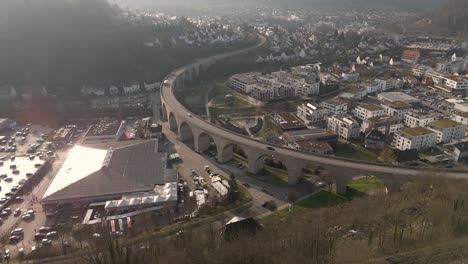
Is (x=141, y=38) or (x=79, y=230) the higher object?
(x=141, y=38)

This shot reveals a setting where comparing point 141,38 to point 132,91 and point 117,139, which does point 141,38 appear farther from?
point 117,139

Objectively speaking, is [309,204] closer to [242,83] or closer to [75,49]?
[242,83]

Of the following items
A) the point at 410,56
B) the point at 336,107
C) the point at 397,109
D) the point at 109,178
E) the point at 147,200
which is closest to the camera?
the point at 147,200

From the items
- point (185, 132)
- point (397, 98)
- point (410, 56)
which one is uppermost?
point (410, 56)

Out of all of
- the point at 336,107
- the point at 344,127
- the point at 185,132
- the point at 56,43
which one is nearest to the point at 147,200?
the point at 185,132

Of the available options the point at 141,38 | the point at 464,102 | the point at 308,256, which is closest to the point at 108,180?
the point at 308,256

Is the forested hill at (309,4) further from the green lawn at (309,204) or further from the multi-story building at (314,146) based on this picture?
the green lawn at (309,204)

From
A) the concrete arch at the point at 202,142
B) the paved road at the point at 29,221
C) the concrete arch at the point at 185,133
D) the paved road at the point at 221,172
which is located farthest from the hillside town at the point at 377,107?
the paved road at the point at 29,221
